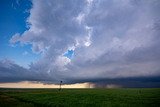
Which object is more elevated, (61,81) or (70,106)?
(61,81)

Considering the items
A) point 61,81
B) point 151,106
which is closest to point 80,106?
point 151,106

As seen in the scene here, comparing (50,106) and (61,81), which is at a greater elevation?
(61,81)

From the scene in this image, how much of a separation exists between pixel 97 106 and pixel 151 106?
9.50m

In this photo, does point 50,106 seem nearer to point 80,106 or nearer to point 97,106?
point 80,106

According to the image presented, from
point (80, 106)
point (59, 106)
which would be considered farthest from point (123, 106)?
point (59, 106)

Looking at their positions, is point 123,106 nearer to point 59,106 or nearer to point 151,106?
point 151,106

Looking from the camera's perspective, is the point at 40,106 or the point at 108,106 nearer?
the point at 108,106

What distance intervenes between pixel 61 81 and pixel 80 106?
133572mm

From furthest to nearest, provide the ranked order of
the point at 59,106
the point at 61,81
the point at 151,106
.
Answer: the point at 61,81
the point at 59,106
the point at 151,106

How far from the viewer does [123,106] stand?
3569cm

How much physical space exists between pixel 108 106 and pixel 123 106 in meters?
2.66

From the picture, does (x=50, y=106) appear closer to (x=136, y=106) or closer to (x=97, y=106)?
(x=97, y=106)

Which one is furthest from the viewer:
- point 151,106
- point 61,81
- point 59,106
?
point 61,81

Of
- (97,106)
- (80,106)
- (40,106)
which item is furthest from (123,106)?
(40,106)
